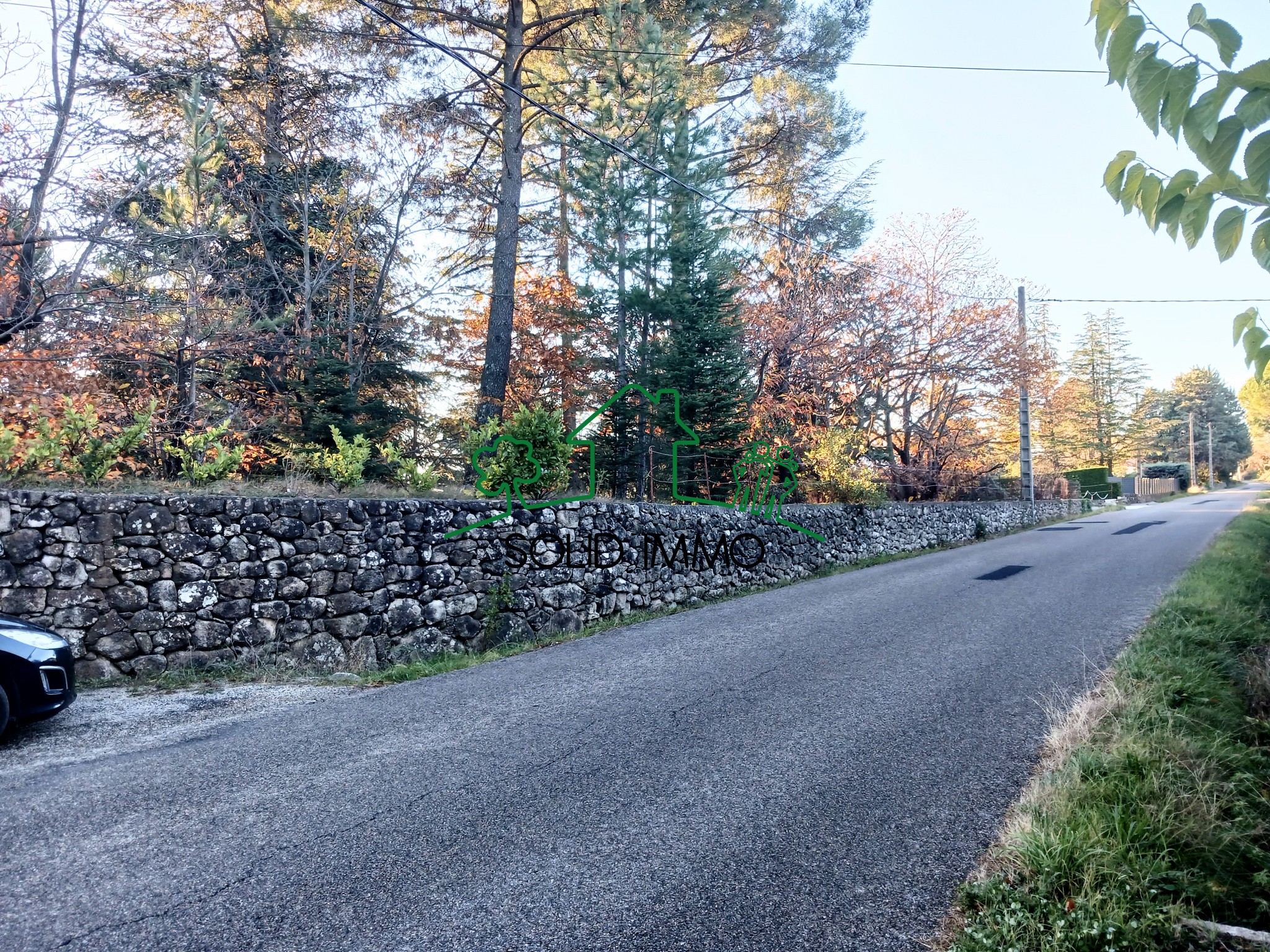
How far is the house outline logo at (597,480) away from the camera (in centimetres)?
802

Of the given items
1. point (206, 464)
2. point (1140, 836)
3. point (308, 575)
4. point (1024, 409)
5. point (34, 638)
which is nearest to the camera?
point (1140, 836)

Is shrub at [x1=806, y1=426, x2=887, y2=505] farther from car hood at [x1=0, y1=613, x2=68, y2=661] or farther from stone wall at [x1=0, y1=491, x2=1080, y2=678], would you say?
car hood at [x1=0, y1=613, x2=68, y2=661]

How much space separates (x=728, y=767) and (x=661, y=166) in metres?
14.1

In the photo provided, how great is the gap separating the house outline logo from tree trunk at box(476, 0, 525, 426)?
1.97 metres

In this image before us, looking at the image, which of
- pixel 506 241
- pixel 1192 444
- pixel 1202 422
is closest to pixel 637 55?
pixel 506 241

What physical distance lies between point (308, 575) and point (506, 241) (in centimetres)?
913

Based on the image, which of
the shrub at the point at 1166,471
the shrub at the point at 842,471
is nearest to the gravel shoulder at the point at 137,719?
the shrub at the point at 842,471

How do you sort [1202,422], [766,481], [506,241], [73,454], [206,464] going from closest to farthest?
1. [73,454]
2. [206,464]
3. [766,481]
4. [506,241]
5. [1202,422]

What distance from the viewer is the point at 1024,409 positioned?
2012 centimetres

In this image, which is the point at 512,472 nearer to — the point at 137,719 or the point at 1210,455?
the point at 137,719

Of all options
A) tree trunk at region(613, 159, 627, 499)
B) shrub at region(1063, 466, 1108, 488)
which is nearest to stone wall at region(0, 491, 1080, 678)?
tree trunk at region(613, 159, 627, 499)

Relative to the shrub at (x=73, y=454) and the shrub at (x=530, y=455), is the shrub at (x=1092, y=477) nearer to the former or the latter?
the shrub at (x=530, y=455)

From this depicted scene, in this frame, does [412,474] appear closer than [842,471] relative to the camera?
Yes

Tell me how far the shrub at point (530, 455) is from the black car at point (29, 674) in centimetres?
440
